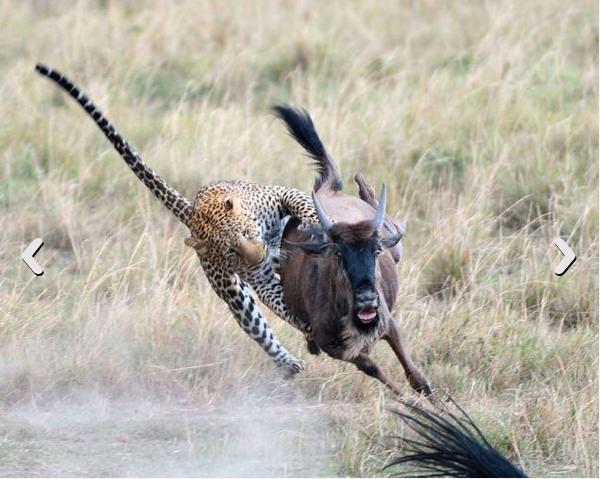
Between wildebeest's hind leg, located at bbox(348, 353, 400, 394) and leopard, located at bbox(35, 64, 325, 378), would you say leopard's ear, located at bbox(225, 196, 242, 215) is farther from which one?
wildebeest's hind leg, located at bbox(348, 353, 400, 394)

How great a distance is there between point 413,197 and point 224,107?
1.96 metres

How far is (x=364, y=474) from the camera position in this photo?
6090 mm

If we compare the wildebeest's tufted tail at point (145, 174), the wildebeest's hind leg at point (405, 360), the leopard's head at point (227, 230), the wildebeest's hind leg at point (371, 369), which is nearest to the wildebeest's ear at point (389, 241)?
the wildebeest's hind leg at point (405, 360)

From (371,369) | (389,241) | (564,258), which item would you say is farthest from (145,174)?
(564,258)

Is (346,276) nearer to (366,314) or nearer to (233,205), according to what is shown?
(366,314)

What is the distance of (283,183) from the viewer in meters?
8.90

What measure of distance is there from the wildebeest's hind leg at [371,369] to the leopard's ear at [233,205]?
940 mm

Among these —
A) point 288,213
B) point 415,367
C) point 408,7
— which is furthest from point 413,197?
point 408,7

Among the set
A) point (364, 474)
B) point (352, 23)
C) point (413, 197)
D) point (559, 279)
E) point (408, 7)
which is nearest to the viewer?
point (364, 474)

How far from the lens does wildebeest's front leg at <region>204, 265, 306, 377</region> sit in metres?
7.03

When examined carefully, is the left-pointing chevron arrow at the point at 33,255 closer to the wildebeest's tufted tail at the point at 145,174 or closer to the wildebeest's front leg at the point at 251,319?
the wildebeest's tufted tail at the point at 145,174

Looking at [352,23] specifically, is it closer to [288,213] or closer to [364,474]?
[288,213]

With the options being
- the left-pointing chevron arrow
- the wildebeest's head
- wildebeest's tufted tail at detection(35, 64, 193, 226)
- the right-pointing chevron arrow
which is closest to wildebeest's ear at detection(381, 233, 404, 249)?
the wildebeest's head

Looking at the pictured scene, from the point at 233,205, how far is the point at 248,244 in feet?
0.84
